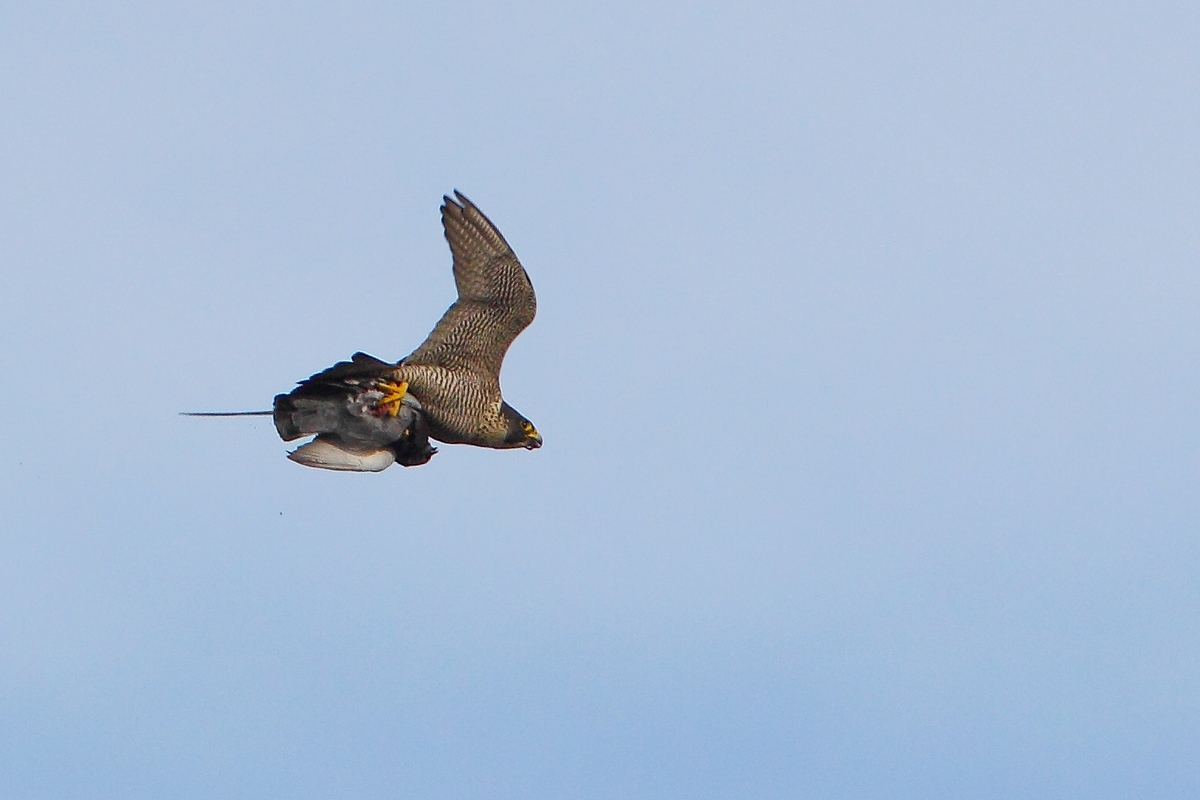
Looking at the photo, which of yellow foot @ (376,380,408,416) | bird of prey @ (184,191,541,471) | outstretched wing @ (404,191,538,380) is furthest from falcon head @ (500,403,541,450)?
yellow foot @ (376,380,408,416)

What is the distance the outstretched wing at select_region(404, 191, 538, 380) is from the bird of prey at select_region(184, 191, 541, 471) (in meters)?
0.01

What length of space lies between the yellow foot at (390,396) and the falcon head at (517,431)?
1845mm

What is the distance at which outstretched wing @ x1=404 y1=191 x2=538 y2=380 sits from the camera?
21859 millimetres

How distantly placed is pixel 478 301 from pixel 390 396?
2779 millimetres

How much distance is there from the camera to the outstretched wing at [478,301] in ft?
71.7

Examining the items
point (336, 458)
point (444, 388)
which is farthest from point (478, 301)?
point (336, 458)

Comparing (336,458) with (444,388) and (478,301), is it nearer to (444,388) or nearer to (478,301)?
(444,388)

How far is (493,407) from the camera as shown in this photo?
21.6 meters

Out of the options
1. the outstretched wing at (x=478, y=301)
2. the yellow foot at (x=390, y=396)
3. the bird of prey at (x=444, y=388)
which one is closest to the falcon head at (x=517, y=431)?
the bird of prey at (x=444, y=388)

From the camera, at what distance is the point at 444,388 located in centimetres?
2105

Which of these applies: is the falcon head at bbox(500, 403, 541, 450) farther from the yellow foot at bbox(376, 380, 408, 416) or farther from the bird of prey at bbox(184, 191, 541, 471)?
the yellow foot at bbox(376, 380, 408, 416)

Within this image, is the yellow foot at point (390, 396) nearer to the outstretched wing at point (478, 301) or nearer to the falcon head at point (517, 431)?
the outstretched wing at point (478, 301)

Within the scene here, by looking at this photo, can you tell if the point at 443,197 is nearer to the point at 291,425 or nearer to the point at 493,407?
the point at 493,407

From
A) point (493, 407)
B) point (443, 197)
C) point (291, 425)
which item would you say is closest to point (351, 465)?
point (291, 425)
